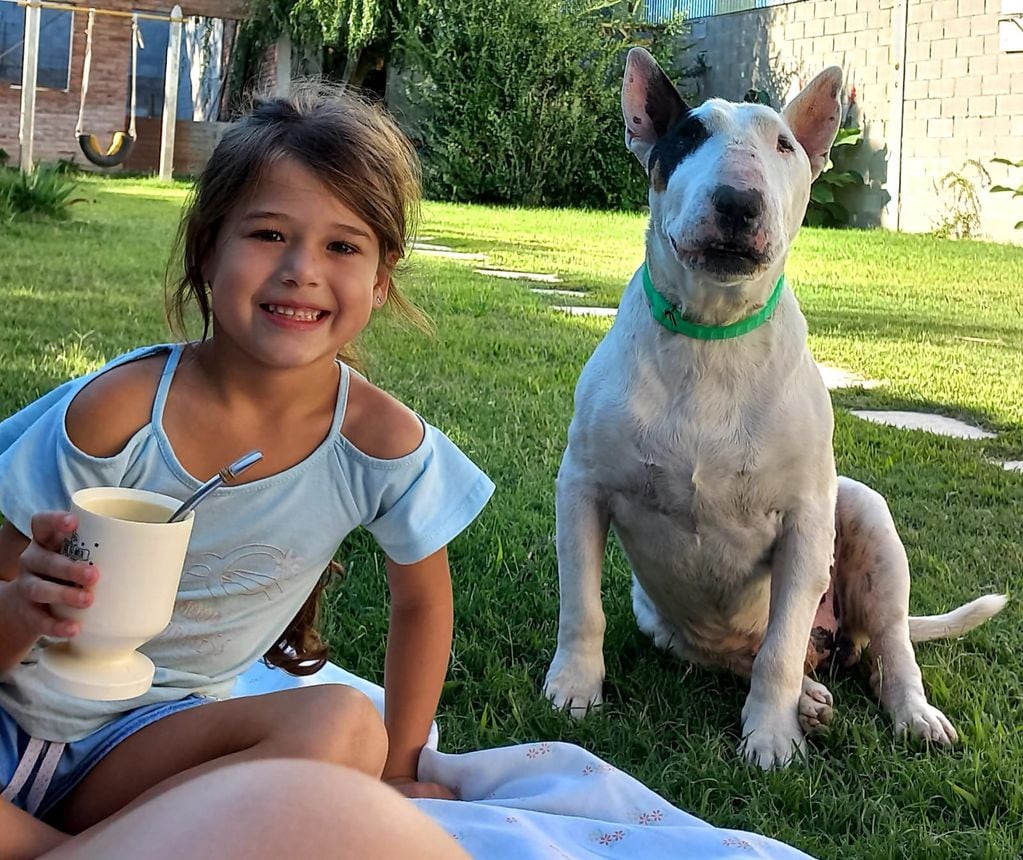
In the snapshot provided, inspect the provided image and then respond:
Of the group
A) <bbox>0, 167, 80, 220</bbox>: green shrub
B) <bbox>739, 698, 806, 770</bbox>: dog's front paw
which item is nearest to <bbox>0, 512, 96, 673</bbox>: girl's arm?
<bbox>739, 698, 806, 770</bbox>: dog's front paw

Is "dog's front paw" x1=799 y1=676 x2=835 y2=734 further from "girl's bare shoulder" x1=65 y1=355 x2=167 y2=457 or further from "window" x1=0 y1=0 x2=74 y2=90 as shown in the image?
"window" x1=0 y1=0 x2=74 y2=90

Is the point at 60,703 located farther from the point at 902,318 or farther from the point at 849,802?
the point at 902,318

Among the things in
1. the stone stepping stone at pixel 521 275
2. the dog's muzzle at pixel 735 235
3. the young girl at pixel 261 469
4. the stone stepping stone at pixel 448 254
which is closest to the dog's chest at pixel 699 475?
the dog's muzzle at pixel 735 235

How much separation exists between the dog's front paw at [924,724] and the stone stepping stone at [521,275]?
643 cm

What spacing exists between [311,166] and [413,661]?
0.91m

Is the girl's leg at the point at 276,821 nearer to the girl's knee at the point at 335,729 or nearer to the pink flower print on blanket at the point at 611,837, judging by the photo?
the girl's knee at the point at 335,729

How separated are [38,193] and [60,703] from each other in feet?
30.6

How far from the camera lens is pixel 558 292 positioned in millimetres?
8250

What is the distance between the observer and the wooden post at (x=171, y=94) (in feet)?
55.5

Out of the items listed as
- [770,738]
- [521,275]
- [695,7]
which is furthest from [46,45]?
[770,738]

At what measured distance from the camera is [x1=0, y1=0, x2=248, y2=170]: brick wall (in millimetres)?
19672

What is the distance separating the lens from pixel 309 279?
197 centimetres

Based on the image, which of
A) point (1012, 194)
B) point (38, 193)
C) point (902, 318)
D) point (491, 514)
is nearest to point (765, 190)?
point (491, 514)

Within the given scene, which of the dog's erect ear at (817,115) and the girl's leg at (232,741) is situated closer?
the girl's leg at (232,741)
